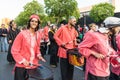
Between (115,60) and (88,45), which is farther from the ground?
(88,45)

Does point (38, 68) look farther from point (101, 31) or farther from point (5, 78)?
point (5, 78)

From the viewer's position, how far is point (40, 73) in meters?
4.71

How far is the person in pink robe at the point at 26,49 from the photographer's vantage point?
511 cm

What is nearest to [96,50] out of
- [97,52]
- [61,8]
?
[97,52]

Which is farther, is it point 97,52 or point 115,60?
point 115,60

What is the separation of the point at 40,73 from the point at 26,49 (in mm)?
641

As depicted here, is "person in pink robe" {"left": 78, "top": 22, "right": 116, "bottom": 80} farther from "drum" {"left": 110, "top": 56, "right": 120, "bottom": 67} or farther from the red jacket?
the red jacket

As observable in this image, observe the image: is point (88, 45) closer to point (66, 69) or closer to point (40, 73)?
point (40, 73)

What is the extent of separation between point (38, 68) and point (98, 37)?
1011 mm

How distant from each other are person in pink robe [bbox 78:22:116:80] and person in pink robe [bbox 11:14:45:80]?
87 cm

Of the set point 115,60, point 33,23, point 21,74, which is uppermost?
point 33,23

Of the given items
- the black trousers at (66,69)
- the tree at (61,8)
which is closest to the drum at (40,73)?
the black trousers at (66,69)

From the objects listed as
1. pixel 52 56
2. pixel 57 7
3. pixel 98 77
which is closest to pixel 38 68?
pixel 98 77

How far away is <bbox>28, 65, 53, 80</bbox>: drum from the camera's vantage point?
179 inches
